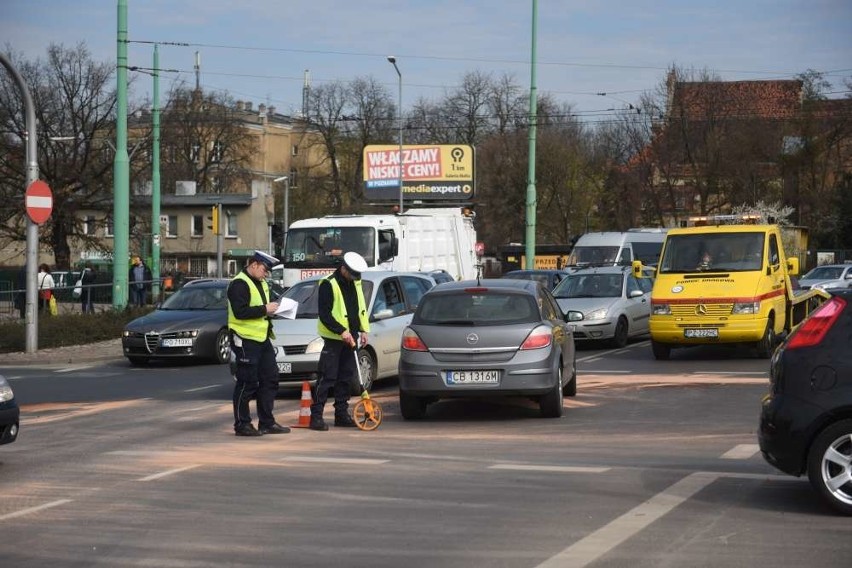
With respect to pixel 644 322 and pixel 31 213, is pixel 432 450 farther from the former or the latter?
pixel 644 322

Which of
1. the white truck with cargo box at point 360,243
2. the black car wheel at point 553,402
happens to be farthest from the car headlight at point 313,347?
the white truck with cargo box at point 360,243

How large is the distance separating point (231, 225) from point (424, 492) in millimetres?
80944

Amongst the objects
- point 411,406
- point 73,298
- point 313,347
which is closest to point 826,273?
point 73,298

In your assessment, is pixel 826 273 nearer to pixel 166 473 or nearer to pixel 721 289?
pixel 721 289

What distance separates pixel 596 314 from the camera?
2559 cm

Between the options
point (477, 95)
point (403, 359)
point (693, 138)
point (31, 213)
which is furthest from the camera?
point (477, 95)

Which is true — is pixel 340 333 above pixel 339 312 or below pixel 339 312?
below

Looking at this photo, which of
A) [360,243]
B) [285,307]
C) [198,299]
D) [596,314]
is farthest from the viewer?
[360,243]

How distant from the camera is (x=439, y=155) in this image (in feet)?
199

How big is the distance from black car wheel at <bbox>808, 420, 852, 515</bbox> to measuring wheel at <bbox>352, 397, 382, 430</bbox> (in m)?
5.91

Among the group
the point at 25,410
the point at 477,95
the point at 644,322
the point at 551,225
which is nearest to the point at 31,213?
the point at 25,410

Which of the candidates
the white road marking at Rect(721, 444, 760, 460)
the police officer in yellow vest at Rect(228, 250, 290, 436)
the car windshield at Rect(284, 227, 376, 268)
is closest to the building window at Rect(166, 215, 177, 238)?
the car windshield at Rect(284, 227, 376, 268)

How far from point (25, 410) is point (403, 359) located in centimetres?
523

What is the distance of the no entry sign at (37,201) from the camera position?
24.5 m
